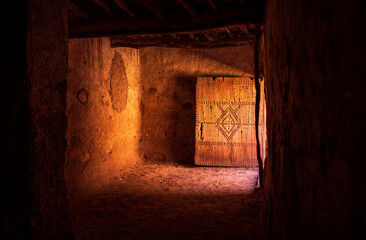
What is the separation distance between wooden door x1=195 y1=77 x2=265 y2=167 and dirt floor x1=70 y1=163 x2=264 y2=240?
781mm

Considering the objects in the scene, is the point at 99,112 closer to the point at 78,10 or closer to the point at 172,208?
the point at 78,10

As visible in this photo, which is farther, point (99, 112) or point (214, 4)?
point (99, 112)

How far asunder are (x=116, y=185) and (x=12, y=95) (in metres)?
3.59

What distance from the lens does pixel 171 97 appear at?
701cm

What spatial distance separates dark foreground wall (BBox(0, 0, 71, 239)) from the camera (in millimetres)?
1631

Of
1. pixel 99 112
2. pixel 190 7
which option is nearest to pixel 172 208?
pixel 99 112

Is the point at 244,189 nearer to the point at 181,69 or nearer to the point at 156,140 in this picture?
the point at 156,140

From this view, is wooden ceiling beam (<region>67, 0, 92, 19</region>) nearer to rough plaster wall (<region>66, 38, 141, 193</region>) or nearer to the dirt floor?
rough plaster wall (<region>66, 38, 141, 193</region>)

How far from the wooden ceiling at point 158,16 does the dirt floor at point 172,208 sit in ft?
7.98

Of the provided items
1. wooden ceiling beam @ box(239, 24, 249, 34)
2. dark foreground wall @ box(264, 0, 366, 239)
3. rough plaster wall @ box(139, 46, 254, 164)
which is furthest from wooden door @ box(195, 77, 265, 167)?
dark foreground wall @ box(264, 0, 366, 239)

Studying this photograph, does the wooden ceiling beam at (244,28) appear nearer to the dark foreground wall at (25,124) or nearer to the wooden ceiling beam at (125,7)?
the wooden ceiling beam at (125,7)

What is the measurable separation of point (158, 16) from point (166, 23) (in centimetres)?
15

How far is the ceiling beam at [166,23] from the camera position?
3.29 metres

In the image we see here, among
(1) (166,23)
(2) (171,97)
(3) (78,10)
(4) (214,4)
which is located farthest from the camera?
(2) (171,97)
